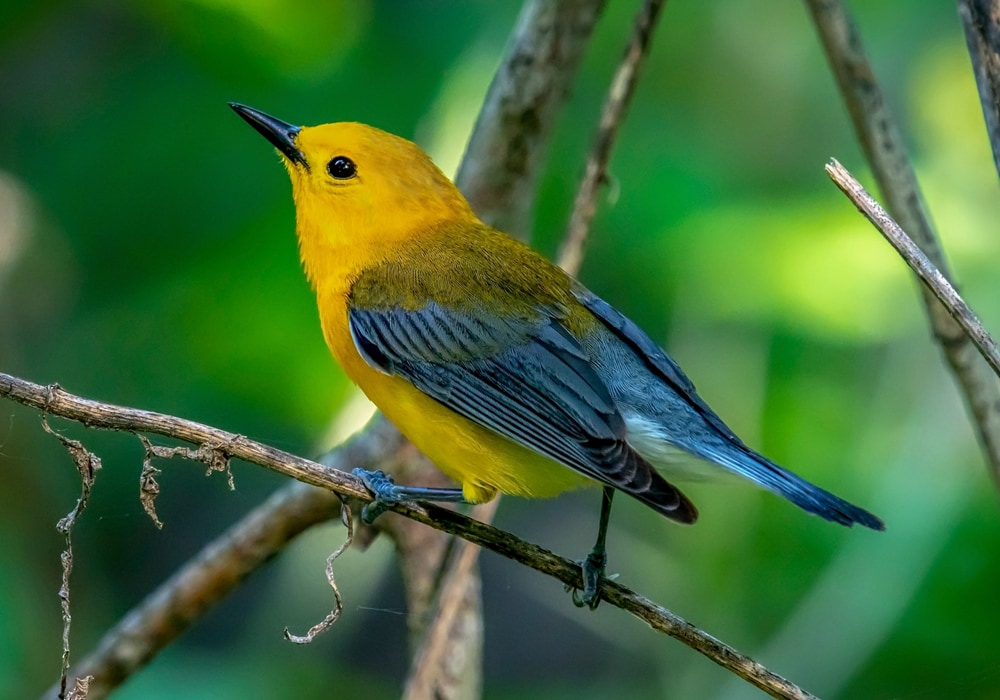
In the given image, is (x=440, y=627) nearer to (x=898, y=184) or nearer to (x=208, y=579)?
(x=208, y=579)

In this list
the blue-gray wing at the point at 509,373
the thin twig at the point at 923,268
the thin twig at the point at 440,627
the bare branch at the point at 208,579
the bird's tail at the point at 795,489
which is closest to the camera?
the thin twig at the point at 923,268

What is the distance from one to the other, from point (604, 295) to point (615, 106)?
1127 mm

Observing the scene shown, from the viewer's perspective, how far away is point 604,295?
470 cm

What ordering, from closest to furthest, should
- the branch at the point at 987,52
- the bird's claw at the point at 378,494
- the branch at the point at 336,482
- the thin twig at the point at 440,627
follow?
the branch at the point at 336,482, the branch at the point at 987,52, the bird's claw at the point at 378,494, the thin twig at the point at 440,627

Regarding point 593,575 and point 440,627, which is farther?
point 440,627

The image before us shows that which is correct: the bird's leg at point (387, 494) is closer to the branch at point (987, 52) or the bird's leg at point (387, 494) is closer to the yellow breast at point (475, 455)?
the yellow breast at point (475, 455)

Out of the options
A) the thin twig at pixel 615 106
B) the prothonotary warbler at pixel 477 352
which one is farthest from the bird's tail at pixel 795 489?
the thin twig at pixel 615 106

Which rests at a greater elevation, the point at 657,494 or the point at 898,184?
the point at 898,184

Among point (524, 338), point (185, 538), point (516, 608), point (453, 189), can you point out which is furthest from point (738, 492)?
point (185, 538)

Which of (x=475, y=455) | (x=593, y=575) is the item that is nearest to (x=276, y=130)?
(x=475, y=455)

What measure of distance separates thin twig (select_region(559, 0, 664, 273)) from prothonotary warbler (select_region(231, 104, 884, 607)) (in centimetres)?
27

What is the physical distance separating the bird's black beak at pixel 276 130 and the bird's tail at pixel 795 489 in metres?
1.83

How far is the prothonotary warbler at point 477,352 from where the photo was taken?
3025mm

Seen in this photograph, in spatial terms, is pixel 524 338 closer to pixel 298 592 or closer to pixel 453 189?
pixel 453 189
